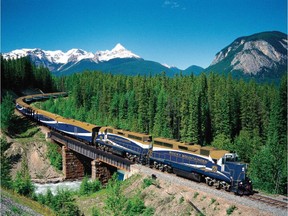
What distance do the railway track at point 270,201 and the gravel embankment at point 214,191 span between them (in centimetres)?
110

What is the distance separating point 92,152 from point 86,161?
12.8 metres

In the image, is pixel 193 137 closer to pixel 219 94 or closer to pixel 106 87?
pixel 219 94

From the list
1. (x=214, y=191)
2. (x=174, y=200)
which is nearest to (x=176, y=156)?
(x=174, y=200)

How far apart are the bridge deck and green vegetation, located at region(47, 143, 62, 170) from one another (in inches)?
76.9

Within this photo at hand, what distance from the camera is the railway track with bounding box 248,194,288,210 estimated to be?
2797 cm

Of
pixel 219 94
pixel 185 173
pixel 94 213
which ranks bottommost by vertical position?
pixel 94 213

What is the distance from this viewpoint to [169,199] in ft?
107

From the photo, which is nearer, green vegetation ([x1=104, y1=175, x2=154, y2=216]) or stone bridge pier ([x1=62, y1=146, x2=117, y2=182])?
green vegetation ([x1=104, y1=175, x2=154, y2=216])

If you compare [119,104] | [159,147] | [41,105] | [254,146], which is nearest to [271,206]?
[159,147]

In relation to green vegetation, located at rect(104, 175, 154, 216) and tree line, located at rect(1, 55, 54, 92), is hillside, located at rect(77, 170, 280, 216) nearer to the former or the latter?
green vegetation, located at rect(104, 175, 154, 216)

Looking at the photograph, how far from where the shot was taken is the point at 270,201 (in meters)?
29.3

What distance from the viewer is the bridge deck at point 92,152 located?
154ft

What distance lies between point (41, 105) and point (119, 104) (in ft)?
112

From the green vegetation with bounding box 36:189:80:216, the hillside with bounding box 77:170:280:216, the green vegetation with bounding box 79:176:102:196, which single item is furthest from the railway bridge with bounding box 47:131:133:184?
the green vegetation with bounding box 36:189:80:216
